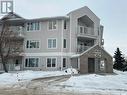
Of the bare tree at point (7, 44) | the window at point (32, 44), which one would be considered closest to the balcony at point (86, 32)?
the window at point (32, 44)

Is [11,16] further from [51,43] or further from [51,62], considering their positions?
[51,62]

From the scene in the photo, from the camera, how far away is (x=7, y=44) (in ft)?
133

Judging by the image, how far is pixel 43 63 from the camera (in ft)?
135

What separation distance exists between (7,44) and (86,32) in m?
12.7

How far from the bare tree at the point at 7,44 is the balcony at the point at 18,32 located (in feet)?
Result: 0.55

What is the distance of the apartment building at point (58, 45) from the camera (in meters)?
40.2

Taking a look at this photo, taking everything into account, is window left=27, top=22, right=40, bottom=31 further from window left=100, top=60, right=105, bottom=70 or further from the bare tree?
window left=100, top=60, right=105, bottom=70

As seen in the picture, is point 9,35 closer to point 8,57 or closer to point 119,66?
point 8,57

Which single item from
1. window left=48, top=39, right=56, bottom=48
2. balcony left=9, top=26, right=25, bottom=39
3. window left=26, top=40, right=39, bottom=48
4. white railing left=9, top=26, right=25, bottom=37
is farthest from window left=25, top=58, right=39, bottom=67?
white railing left=9, top=26, right=25, bottom=37

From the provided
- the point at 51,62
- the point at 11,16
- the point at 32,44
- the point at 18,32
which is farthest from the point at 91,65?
the point at 11,16

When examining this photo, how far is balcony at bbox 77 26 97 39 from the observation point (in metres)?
42.1

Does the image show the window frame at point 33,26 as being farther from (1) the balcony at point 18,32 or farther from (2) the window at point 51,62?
(2) the window at point 51,62

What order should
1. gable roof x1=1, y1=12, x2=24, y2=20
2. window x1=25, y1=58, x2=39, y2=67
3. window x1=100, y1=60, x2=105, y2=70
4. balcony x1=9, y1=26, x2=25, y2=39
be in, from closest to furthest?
1. window x1=25, y1=58, x2=39, y2=67
2. balcony x1=9, y1=26, x2=25, y2=39
3. window x1=100, y1=60, x2=105, y2=70
4. gable roof x1=1, y1=12, x2=24, y2=20

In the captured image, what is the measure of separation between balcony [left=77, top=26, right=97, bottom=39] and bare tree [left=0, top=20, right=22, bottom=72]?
9.89m
